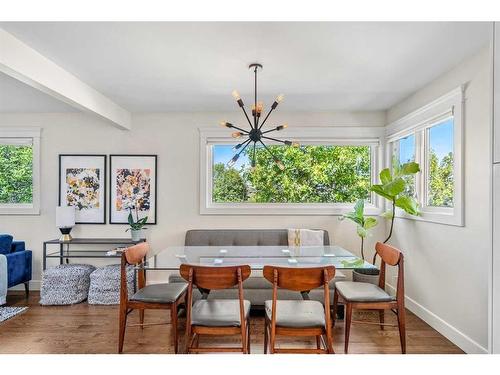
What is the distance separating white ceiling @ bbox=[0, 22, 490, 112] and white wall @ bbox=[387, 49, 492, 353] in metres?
0.19

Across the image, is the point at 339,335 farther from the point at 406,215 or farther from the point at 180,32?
the point at 180,32

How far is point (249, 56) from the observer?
2555 mm

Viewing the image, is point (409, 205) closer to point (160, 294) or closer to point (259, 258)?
point (259, 258)

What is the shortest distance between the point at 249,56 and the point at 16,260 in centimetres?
364

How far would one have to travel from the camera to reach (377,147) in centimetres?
Answer: 441

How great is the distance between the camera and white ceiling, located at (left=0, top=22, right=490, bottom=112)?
212 cm

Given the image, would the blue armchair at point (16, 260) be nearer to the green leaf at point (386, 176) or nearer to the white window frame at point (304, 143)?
Result: the white window frame at point (304, 143)

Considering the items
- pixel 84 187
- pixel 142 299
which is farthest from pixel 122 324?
pixel 84 187

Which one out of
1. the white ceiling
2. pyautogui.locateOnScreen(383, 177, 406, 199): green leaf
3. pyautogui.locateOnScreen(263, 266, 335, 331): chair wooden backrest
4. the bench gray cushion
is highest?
the white ceiling

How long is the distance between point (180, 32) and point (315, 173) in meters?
2.83

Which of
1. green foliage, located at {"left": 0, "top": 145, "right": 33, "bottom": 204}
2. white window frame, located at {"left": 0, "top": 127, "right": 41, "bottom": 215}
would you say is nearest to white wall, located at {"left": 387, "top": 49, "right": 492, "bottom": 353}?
white window frame, located at {"left": 0, "top": 127, "right": 41, "bottom": 215}

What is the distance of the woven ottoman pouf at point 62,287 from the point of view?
147 inches

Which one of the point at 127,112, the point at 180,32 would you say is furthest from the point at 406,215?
the point at 127,112

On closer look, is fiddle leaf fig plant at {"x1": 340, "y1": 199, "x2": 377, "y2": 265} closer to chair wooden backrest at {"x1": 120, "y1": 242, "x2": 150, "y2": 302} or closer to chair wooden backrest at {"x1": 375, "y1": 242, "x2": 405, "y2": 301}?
chair wooden backrest at {"x1": 375, "y1": 242, "x2": 405, "y2": 301}
